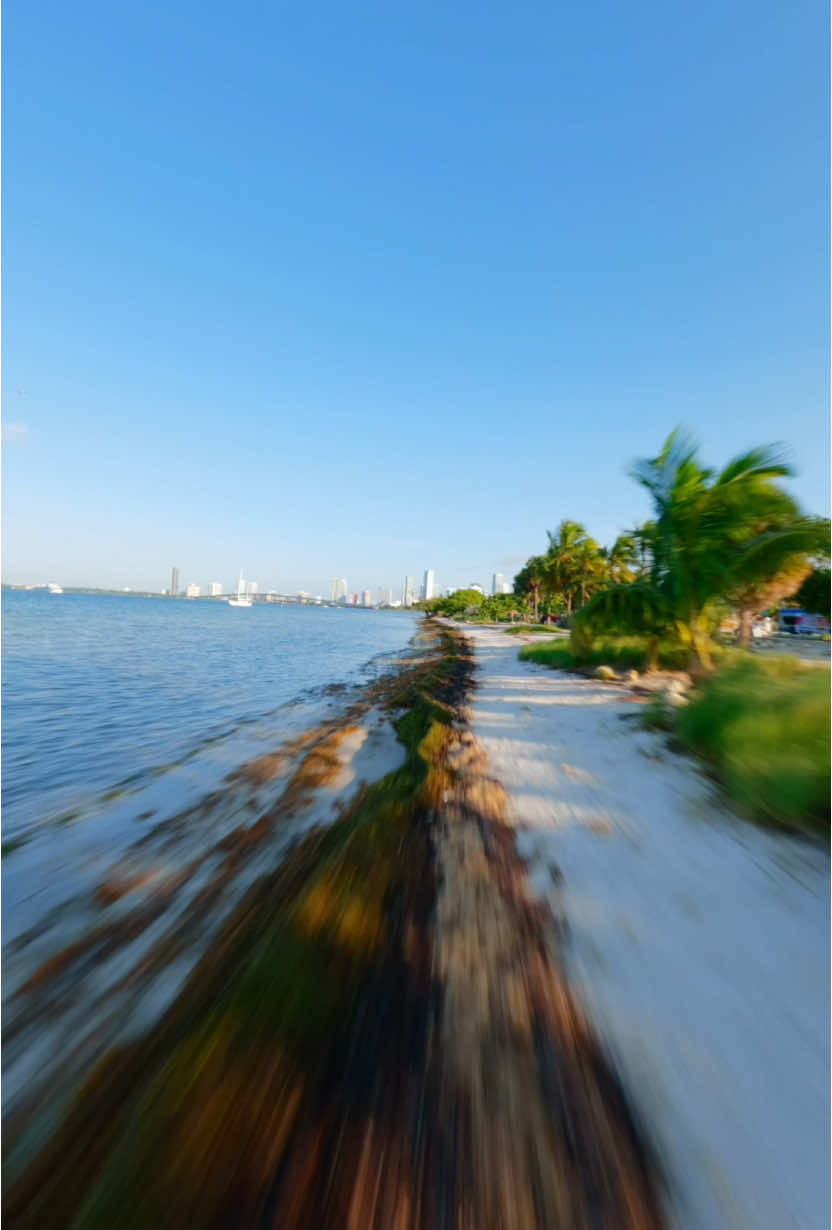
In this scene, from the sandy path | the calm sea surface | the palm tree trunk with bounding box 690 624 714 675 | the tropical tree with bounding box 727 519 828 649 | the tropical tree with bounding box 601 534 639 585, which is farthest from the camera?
the tropical tree with bounding box 601 534 639 585

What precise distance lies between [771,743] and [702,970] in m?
2.76

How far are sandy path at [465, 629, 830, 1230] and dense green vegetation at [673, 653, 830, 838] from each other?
0.36 meters

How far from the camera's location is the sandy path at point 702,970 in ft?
4.69

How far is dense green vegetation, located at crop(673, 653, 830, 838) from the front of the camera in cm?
370

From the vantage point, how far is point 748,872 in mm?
3039

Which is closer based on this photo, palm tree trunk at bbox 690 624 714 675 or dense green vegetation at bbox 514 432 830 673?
dense green vegetation at bbox 514 432 830 673

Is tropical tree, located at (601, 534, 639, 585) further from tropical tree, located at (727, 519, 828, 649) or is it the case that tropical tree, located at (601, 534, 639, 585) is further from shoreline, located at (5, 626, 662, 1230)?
shoreline, located at (5, 626, 662, 1230)

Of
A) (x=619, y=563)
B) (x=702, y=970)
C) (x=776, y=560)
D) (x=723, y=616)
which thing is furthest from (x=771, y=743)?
(x=619, y=563)

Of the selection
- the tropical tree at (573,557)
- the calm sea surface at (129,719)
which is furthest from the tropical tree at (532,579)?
the calm sea surface at (129,719)

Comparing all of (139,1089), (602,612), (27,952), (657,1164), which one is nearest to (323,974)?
(139,1089)

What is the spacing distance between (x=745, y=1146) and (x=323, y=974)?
1740mm

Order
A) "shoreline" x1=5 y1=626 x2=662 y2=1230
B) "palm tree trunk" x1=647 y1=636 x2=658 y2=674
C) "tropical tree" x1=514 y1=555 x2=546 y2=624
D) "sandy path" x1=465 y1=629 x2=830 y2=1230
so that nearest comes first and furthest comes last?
"shoreline" x1=5 y1=626 x2=662 y2=1230
"sandy path" x1=465 y1=629 x2=830 y2=1230
"palm tree trunk" x1=647 y1=636 x2=658 y2=674
"tropical tree" x1=514 y1=555 x2=546 y2=624

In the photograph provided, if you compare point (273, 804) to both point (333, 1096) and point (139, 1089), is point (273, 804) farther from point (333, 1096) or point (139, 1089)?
point (333, 1096)

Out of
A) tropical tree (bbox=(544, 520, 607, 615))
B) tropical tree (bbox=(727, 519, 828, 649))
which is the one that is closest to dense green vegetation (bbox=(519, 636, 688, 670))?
tropical tree (bbox=(727, 519, 828, 649))
